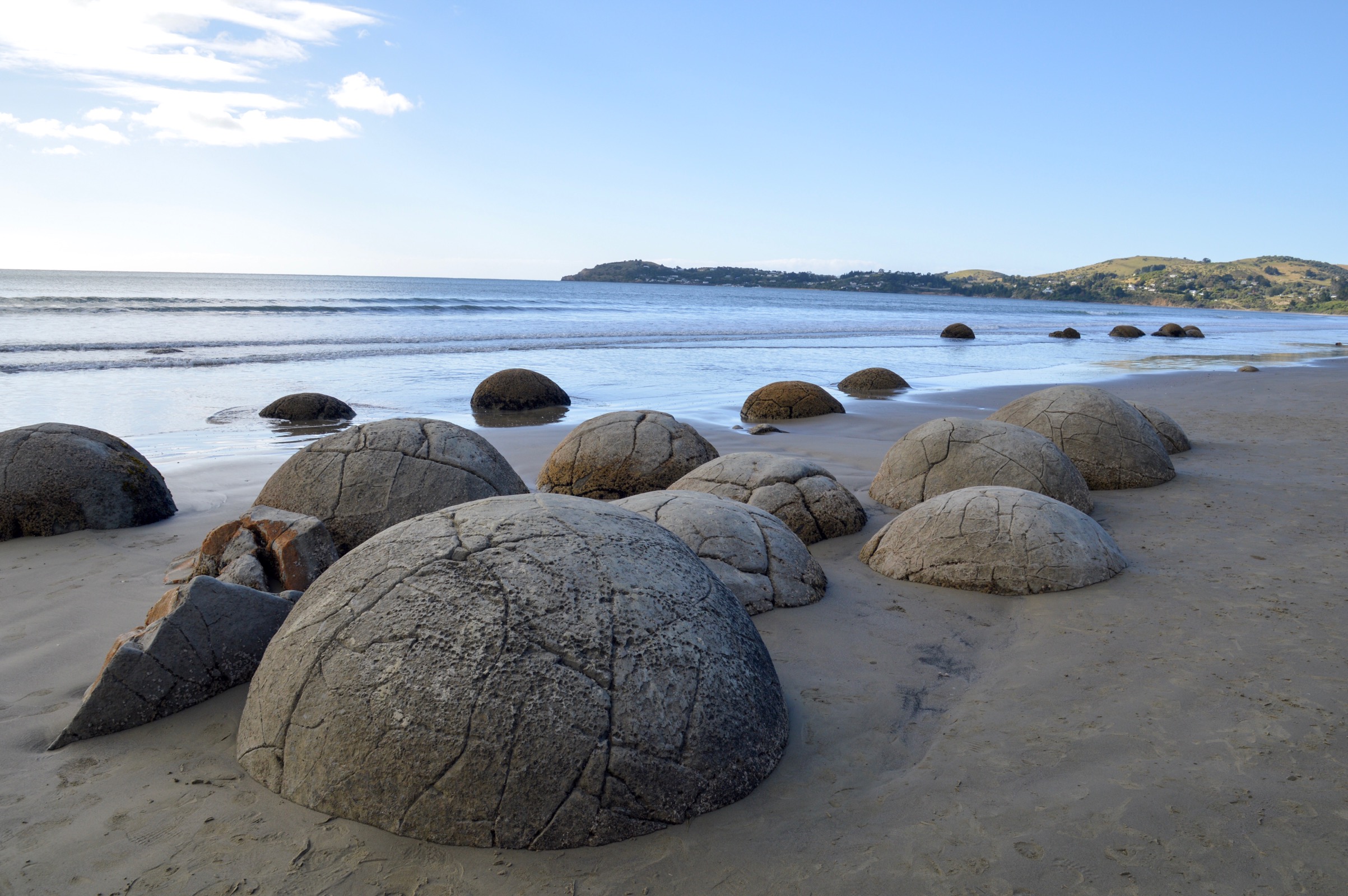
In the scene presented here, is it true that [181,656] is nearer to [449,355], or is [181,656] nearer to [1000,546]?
[1000,546]

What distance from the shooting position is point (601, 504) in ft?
12.2

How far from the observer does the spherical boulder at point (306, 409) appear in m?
12.9

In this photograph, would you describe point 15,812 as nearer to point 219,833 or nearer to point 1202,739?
point 219,833

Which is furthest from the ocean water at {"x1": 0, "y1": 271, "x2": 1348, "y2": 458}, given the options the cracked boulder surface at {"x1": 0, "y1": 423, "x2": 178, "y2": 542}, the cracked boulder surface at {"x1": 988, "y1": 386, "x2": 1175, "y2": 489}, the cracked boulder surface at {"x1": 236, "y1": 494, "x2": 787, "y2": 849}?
the cracked boulder surface at {"x1": 236, "y1": 494, "x2": 787, "y2": 849}

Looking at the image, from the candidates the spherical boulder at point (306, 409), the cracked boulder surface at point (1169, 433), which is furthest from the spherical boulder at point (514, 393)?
the cracked boulder surface at point (1169, 433)

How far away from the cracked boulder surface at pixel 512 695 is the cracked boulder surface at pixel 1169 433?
336 inches

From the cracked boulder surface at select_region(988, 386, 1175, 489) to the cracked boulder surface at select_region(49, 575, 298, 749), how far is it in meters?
6.38

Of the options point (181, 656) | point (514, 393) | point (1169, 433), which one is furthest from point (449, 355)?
point (181, 656)

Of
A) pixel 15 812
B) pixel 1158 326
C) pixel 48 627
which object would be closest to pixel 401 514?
pixel 48 627

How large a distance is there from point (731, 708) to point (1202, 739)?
6.44 feet

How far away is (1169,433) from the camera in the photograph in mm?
9898

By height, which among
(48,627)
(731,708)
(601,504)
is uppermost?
(601,504)

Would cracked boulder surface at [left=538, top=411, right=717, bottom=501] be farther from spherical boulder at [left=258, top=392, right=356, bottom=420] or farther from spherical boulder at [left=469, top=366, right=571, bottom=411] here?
spherical boulder at [left=469, top=366, right=571, bottom=411]

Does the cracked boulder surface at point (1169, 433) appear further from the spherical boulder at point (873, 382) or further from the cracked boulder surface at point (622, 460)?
the spherical boulder at point (873, 382)
